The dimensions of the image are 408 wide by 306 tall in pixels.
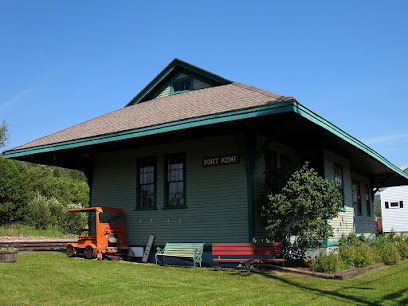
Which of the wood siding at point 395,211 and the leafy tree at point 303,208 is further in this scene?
the wood siding at point 395,211

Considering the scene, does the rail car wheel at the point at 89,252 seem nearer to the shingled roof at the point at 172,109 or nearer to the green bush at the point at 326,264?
the shingled roof at the point at 172,109

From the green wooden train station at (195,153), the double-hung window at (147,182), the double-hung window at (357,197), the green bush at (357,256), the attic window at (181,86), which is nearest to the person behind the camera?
the green wooden train station at (195,153)

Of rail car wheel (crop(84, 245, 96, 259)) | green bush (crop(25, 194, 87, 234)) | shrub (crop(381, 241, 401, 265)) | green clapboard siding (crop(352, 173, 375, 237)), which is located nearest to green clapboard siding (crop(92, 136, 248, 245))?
rail car wheel (crop(84, 245, 96, 259))

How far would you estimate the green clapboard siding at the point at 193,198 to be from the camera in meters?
13.1

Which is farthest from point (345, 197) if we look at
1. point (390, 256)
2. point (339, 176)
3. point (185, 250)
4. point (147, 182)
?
point (147, 182)

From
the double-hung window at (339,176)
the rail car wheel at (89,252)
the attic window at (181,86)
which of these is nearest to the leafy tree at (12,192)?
the attic window at (181,86)

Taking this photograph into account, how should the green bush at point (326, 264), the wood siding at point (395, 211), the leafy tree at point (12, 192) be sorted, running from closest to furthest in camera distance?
the green bush at point (326, 264) → the wood siding at point (395, 211) → the leafy tree at point (12, 192)

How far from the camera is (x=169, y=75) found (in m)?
18.7

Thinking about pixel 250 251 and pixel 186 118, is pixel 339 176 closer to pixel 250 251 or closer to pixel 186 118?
pixel 250 251

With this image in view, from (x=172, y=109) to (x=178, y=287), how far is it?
290 inches

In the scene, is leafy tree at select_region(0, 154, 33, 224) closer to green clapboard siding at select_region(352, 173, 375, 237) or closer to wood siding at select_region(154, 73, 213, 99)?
wood siding at select_region(154, 73, 213, 99)

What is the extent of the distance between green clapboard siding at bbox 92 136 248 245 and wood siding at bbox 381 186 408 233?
29.6m

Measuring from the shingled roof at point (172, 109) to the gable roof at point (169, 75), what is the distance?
1.48 ft

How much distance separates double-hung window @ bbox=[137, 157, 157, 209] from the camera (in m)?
15.3
